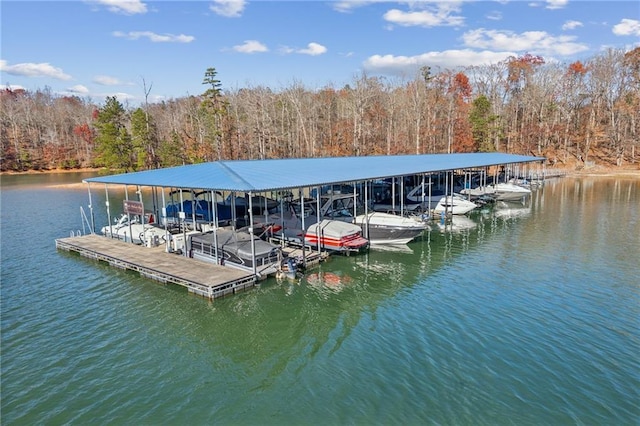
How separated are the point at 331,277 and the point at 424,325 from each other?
5600mm

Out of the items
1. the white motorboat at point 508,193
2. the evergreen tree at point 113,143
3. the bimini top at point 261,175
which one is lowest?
the white motorboat at point 508,193

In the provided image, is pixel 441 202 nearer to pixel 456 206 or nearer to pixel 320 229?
pixel 456 206

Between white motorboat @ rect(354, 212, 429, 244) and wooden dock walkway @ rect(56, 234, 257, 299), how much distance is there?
27.8 feet

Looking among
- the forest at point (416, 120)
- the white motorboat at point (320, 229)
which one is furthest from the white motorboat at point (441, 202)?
the forest at point (416, 120)

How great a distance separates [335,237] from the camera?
64.4ft

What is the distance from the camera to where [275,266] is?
16938 millimetres

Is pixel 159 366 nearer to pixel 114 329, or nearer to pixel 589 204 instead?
pixel 114 329

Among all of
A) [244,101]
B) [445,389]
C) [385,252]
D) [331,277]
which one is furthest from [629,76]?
[445,389]

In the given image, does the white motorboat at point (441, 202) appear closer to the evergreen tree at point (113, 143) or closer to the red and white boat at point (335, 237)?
the red and white boat at point (335, 237)

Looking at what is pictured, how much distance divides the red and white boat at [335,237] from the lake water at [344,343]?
0.76 metres

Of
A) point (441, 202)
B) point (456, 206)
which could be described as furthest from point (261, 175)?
point (456, 206)

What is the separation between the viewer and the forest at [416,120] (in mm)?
56125

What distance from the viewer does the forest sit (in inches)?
2210

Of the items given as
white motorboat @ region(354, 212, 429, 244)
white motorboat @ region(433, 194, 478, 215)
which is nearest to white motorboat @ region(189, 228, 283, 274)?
white motorboat @ region(354, 212, 429, 244)
